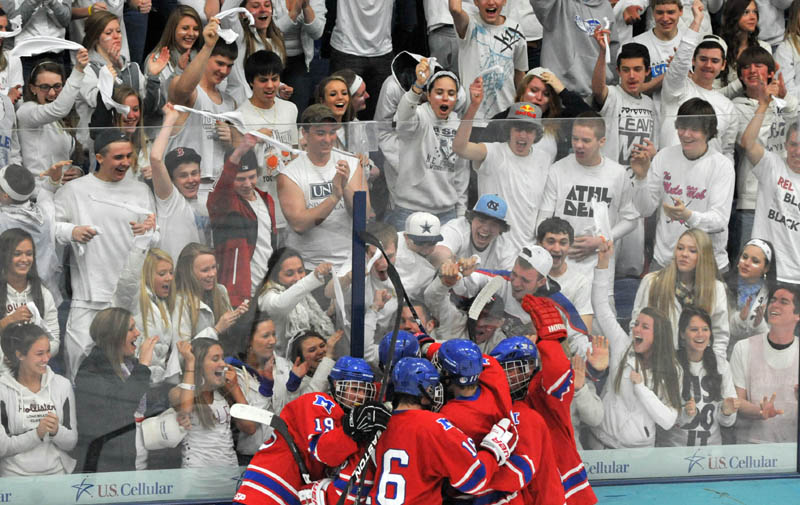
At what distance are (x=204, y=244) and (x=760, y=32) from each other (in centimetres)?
512

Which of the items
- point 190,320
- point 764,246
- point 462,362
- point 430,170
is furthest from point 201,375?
point 764,246

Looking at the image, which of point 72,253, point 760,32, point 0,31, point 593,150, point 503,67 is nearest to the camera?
point 72,253

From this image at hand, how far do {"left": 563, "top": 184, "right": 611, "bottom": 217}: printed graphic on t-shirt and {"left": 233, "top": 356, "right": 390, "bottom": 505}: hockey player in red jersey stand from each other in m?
1.42

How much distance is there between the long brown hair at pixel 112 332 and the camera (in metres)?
5.68

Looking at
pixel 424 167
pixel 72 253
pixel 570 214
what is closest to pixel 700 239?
pixel 570 214

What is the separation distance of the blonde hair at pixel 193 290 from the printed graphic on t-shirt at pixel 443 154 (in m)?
1.19

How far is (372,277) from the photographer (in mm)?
5914

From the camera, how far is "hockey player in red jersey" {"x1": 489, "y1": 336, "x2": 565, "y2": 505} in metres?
5.38

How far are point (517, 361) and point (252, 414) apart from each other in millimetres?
1262

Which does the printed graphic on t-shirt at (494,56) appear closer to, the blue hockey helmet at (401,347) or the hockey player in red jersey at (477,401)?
the blue hockey helmet at (401,347)

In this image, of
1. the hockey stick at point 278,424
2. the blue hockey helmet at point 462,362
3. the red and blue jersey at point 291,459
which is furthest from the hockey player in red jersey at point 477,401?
the hockey stick at point 278,424

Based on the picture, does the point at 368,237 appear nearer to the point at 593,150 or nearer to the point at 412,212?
the point at 412,212

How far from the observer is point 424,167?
5.93 m

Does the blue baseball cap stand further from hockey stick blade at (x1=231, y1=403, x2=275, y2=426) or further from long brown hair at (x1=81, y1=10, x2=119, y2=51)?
long brown hair at (x1=81, y1=10, x2=119, y2=51)
